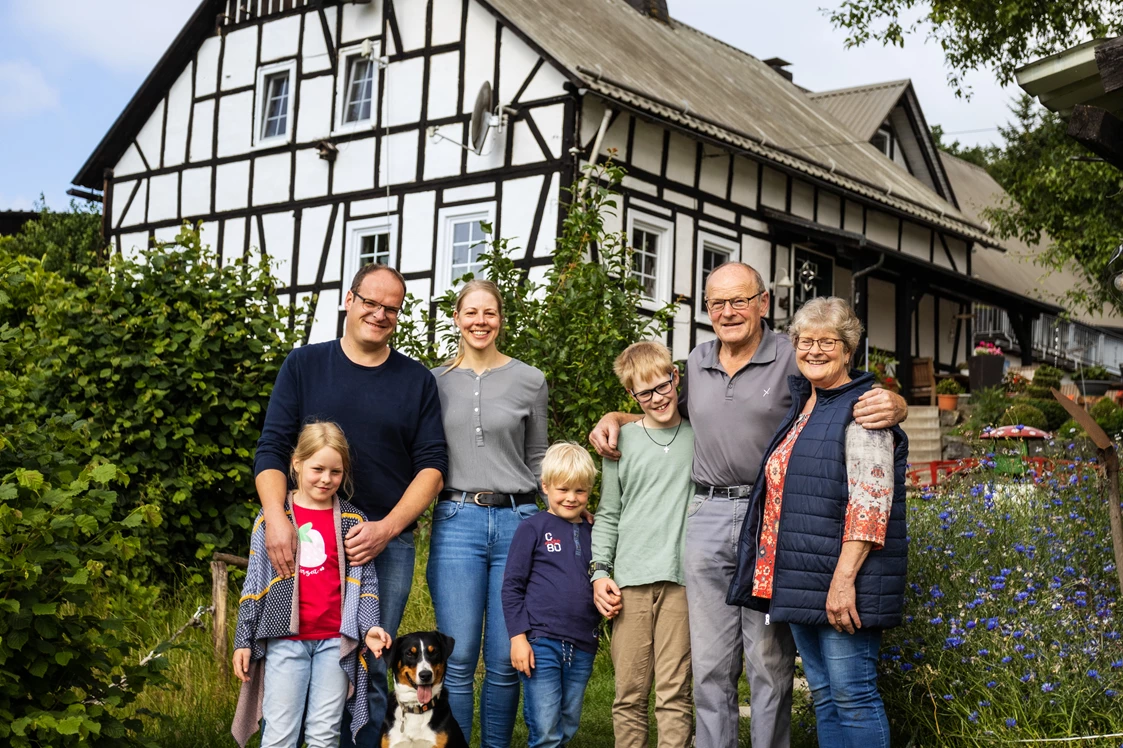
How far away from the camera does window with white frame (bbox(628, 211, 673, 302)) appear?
1530 centimetres

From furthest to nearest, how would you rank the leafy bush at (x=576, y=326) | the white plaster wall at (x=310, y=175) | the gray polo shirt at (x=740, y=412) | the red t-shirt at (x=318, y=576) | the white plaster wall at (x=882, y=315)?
the white plaster wall at (x=882, y=315)
the white plaster wall at (x=310, y=175)
the leafy bush at (x=576, y=326)
the gray polo shirt at (x=740, y=412)
the red t-shirt at (x=318, y=576)

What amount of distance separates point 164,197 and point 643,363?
15.9 metres

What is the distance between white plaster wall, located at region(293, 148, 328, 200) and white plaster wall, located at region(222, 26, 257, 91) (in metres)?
1.67

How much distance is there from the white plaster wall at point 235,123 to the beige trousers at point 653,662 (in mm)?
14771

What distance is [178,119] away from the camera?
18609 millimetres

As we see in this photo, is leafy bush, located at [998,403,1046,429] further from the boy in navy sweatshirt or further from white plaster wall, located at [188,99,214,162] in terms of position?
the boy in navy sweatshirt

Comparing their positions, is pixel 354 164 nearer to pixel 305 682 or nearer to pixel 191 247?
pixel 191 247

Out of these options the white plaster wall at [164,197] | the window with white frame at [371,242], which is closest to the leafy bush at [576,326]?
the window with white frame at [371,242]

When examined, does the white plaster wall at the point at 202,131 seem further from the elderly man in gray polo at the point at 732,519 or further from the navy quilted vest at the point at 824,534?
the navy quilted vest at the point at 824,534

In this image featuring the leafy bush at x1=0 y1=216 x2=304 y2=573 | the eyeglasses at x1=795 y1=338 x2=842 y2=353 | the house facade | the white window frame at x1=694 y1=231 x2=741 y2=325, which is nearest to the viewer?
the eyeglasses at x1=795 y1=338 x2=842 y2=353

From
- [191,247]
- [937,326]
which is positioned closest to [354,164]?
[191,247]

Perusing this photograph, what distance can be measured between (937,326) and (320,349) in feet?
62.1

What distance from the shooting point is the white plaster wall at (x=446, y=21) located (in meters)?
15.5

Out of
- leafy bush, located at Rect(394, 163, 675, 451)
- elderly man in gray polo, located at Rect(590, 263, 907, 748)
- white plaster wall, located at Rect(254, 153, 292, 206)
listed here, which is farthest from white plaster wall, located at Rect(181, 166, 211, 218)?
elderly man in gray polo, located at Rect(590, 263, 907, 748)
